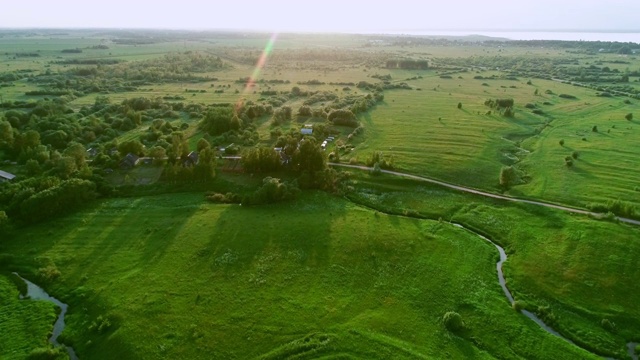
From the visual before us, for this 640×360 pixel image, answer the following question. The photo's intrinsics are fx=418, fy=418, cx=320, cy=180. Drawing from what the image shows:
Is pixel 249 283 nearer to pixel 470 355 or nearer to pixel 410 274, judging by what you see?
pixel 410 274

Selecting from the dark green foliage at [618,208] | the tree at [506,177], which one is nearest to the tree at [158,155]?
the tree at [506,177]

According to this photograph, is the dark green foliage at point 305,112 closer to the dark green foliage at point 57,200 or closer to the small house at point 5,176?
A: the dark green foliage at point 57,200

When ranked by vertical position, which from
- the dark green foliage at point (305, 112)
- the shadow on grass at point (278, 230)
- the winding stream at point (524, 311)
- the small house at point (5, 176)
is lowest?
the winding stream at point (524, 311)

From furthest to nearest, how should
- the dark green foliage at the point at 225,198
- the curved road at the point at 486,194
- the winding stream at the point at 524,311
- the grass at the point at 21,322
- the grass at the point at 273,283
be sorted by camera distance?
the dark green foliage at the point at 225,198, the curved road at the point at 486,194, the winding stream at the point at 524,311, the grass at the point at 273,283, the grass at the point at 21,322

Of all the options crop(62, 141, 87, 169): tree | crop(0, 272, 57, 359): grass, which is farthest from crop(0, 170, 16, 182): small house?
crop(0, 272, 57, 359): grass

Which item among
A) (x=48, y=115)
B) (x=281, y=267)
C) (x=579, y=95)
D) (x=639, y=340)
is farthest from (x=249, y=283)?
(x=579, y=95)

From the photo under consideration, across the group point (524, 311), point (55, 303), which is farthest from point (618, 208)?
point (55, 303)
